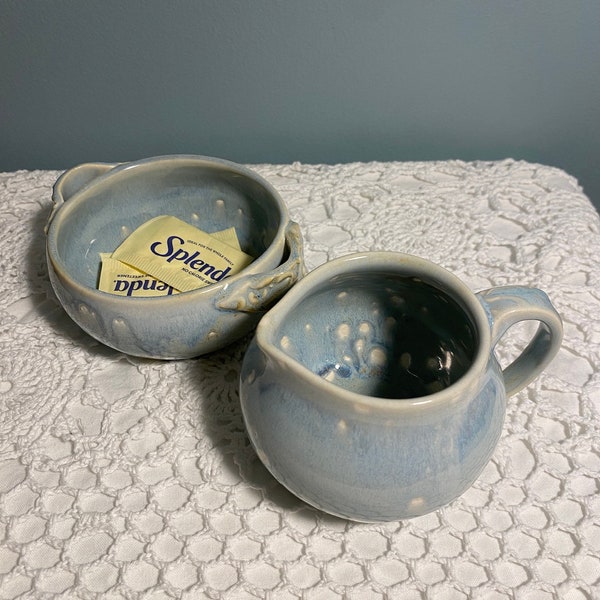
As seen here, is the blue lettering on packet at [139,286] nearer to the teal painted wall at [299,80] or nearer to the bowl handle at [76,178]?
the bowl handle at [76,178]

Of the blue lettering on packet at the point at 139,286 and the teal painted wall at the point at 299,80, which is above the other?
the teal painted wall at the point at 299,80

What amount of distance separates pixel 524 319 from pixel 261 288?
0.21 m

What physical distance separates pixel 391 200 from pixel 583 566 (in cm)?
44

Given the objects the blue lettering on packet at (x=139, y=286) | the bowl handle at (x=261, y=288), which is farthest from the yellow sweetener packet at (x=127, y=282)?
the bowl handle at (x=261, y=288)

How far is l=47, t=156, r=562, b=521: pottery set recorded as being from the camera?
47 centimetres

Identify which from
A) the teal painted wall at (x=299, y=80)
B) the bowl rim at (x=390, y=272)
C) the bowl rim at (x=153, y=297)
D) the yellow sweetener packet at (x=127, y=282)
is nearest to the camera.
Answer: the bowl rim at (x=390, y=272)

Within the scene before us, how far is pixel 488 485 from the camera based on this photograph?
1.93 ft

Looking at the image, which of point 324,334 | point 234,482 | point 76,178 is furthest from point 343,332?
point 76,178

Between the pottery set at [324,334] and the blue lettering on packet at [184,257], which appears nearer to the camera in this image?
the pottery set at [324,334]

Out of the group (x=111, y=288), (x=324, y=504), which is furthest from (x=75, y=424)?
(x=324, y=504)

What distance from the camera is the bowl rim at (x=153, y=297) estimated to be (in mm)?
580

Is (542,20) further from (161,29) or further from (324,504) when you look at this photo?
(324,504)

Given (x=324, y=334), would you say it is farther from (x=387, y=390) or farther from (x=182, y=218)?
(x=182, y=218)

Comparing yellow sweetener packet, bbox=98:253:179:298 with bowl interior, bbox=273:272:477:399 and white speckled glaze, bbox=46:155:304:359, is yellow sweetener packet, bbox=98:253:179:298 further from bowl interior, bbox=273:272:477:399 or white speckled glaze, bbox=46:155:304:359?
bowl interior, bbox=273:272:477:399
